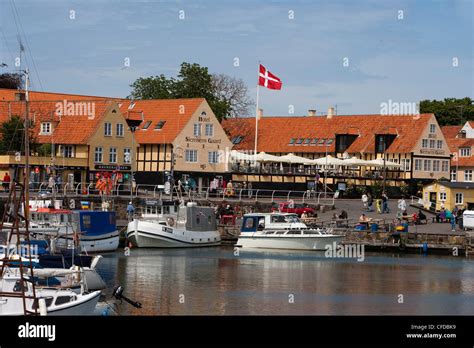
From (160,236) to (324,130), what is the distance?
144 ft

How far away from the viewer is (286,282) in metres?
51.3

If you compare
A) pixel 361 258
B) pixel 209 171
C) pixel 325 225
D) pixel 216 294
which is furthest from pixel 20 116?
pixel 216 294

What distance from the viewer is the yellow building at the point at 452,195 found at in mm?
79750

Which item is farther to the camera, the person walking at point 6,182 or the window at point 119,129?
the window at point 119,129

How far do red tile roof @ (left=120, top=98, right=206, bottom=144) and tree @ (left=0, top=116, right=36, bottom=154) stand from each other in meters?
11.2

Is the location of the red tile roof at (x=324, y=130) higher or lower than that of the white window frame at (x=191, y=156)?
higher

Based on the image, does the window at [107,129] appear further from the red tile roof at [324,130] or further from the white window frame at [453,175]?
the white window frame at [453,175]

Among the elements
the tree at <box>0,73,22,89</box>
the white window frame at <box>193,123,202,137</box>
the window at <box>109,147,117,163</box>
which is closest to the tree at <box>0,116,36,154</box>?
the window at <box>109,147,117,163</box>

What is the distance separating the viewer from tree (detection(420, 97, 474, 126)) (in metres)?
146

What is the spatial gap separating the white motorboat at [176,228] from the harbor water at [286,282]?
1.70 metres

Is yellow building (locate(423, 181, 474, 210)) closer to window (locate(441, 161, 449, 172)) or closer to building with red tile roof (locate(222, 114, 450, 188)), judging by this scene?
building with red tile roof (locate(222, 114, 450, 188))

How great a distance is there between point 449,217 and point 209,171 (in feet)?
85.9
